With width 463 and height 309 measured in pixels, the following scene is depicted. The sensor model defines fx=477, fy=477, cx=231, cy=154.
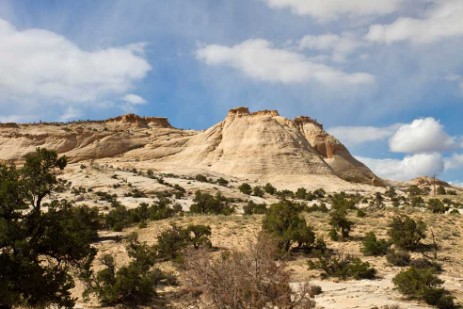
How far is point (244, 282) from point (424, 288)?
607 centimetres

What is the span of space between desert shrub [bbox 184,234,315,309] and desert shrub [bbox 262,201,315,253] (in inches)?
312

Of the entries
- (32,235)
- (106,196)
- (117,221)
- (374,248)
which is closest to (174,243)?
(117,221)

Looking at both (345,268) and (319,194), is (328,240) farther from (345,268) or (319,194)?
(319,194)

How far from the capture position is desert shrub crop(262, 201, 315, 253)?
58.6ft

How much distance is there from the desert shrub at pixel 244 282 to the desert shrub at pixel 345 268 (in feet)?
19.8

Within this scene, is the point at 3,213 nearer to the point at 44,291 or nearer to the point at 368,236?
the point at 44,291

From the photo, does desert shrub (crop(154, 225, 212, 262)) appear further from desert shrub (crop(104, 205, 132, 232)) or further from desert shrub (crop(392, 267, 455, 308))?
desert shrub (crop(392, 267, 455, 308))

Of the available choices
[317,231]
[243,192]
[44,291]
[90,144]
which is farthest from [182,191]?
[90,144]

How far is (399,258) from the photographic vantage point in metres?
15.9

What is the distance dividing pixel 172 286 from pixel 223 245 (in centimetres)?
462

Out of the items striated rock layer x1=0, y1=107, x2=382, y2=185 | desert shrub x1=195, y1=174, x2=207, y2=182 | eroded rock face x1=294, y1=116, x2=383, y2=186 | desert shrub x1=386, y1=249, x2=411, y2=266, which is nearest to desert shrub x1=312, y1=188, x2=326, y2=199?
desert shrub x1=195, y1=174, x2=207, y2=182

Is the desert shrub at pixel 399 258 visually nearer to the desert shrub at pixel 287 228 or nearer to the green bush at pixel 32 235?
the desert shrub at pixel 287 228

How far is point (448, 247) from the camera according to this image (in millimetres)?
18375

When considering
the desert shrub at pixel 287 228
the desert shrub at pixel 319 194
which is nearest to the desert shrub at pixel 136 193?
the desert shrub at pixel 319 194
